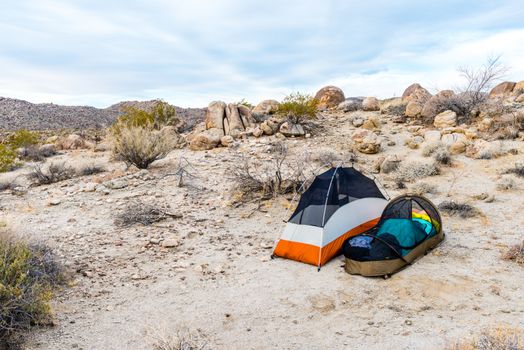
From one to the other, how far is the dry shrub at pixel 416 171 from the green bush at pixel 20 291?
7.98 metres

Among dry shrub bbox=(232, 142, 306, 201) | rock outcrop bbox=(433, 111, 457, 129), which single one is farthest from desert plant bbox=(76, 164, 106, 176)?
rock outcrop bbox=(433, 111, 457, 129)

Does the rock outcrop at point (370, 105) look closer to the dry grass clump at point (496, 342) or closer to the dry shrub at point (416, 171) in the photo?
the dry shrub at point (416, 171)

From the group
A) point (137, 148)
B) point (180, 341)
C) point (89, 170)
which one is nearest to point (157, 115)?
point (89, 170)

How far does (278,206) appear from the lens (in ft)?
27.7

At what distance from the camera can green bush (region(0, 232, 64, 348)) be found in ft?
13.0

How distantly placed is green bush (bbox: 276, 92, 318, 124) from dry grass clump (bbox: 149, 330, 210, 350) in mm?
11337

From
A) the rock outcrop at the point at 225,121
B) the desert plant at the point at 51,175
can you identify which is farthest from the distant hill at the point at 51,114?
the desert plant at the point at 51,175

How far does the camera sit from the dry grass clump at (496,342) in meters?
3.21

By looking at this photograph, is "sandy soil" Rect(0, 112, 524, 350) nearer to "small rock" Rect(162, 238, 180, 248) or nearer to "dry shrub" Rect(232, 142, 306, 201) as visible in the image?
"small rock" Rect(162, 238, 180, 248)

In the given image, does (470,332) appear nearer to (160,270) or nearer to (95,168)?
(160,270)

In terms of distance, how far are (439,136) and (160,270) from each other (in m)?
10.1

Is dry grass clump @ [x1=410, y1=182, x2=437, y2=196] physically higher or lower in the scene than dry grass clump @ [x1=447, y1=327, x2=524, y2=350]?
higher

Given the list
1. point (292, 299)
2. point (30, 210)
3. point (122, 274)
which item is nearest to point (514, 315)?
point (292, 299)

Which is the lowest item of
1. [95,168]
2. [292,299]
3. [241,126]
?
[292,299]
